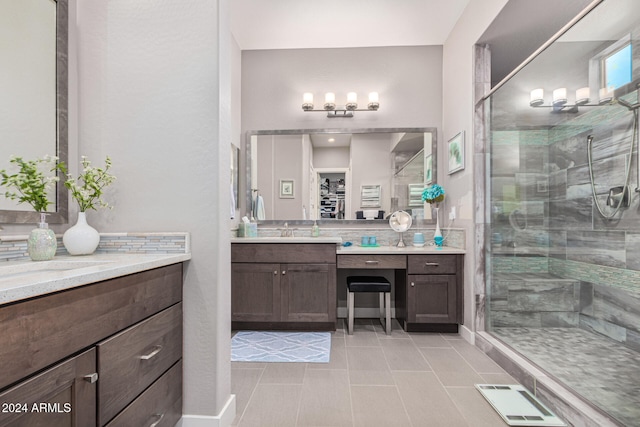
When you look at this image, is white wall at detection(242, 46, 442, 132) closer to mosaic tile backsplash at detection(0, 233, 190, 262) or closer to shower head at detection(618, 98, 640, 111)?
shower head at detection(618, 98, 640, 111)

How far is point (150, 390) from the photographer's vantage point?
1.16 m

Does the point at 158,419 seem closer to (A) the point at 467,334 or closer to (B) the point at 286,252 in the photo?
(B) the point at 286,252

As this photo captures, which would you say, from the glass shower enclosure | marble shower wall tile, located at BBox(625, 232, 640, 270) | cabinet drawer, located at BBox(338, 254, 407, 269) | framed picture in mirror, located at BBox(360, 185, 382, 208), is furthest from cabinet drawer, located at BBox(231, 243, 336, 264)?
marble shower wall tile, located at BBox(625, 232, 640, 270)

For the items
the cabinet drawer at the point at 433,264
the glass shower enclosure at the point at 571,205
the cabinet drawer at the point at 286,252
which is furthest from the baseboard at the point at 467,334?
the cabinet drawer at the point at 286,252

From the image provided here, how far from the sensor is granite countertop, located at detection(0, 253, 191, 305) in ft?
2.26

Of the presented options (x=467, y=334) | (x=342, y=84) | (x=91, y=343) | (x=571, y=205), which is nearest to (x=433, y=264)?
(x=467, y=334)

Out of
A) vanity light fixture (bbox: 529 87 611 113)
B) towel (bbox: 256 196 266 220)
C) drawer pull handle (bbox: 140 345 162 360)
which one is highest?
vanity light fixture (bbox: 529 87 611 113)

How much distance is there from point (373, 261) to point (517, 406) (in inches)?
56.8

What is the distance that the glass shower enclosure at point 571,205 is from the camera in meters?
2.06

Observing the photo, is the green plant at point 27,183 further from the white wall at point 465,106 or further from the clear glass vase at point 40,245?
the white wall at point 465,106

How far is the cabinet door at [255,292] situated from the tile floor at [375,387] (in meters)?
0.60

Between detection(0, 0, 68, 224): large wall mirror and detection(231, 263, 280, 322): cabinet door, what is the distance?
158 centimetres

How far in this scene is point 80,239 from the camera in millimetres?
1312

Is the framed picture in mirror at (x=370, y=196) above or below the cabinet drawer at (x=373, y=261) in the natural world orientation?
above
